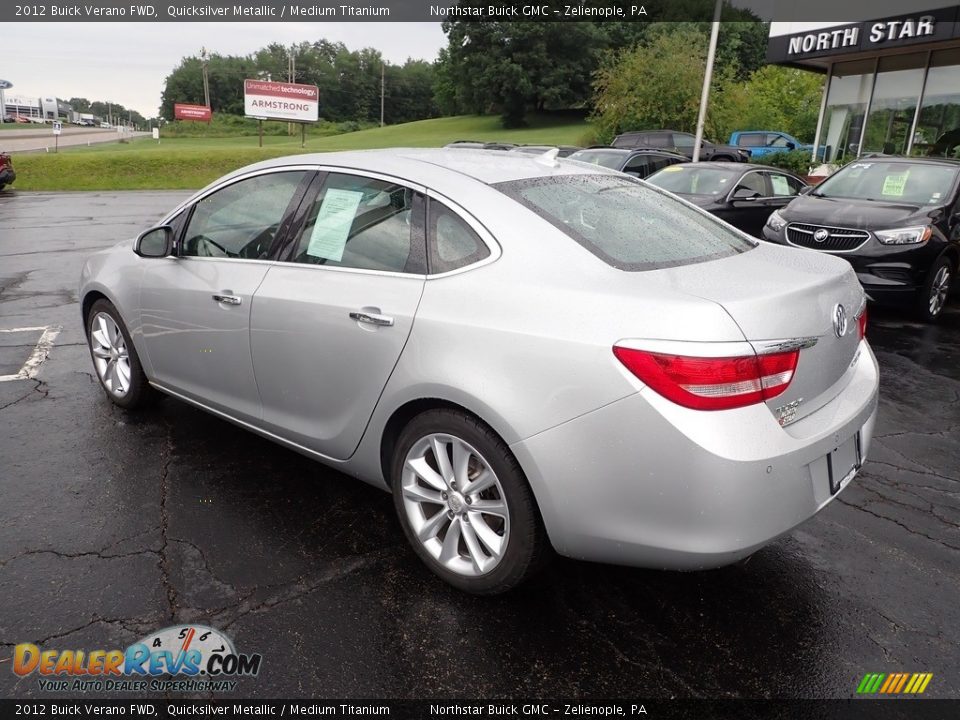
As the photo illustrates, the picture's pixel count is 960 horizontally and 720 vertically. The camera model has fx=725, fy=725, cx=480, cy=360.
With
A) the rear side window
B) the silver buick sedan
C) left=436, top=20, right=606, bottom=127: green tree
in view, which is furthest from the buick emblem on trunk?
left=436, top=20, right=606, bottom=127: green tree

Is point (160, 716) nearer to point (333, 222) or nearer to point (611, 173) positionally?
point (333, 222)

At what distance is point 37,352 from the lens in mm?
5887

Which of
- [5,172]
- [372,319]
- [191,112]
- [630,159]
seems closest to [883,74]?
[630,159]

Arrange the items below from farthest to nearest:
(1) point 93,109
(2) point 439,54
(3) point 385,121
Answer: (1) point 93,109, (3) point 385,121, (2) point 439,54

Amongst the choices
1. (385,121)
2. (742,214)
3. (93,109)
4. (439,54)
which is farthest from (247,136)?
(93,109)

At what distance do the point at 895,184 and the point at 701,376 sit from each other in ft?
24.4

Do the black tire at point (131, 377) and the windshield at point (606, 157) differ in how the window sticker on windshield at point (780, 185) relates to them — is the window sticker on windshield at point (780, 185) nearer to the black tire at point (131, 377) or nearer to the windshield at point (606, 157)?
the windshield at point (606, 157)

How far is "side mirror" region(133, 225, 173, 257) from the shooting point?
12.9ft

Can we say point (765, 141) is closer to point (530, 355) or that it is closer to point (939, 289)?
point (939, 289)

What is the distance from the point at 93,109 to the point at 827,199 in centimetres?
22799

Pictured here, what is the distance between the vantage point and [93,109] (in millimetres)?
197125

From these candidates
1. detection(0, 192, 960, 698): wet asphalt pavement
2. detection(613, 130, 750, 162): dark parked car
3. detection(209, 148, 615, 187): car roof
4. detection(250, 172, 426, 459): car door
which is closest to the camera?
detection(0, 192, 960, 698): wet asphalt pavement

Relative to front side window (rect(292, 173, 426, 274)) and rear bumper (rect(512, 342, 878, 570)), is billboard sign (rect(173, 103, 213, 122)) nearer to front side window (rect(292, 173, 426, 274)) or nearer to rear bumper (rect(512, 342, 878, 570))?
front side window (rect(292, 173, 426, 274))

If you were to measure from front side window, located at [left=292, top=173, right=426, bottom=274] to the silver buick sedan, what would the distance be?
1 cm
